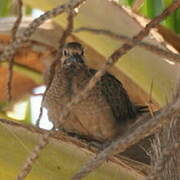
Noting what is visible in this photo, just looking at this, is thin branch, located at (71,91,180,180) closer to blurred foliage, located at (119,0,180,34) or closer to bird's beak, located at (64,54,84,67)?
blurred foliage, located at (119,0,180,34)

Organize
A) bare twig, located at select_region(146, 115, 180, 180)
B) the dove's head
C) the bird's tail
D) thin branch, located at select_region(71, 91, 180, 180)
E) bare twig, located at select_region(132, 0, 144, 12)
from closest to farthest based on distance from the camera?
thin branch, located at select_region(71, 91, 180, 180) → bare twig, located at select_region(146, 115, 180, 180) → bare twig, located at select_region(132, 0, 144, 12) → the dove's head → the bird's tail

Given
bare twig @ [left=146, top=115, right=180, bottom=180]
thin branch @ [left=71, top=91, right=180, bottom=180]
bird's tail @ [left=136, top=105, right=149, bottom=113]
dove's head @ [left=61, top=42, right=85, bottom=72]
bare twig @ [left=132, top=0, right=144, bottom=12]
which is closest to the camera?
thin branch @ [left=71, top=91, right=180, bottom=180]

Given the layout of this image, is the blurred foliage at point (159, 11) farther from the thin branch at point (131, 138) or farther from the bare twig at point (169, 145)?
the thin branch at point (131, 138)

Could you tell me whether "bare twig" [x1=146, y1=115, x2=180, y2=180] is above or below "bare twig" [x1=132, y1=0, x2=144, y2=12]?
below

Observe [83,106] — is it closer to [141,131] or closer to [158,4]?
[158,4]

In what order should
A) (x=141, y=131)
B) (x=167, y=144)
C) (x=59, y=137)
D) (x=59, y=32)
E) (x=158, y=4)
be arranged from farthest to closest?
1. (x=59, y=32)
2. (x=158, y=4)
3. (x=59, y=137)
4. (x=167, y=144)
5. (x=141, y=131)

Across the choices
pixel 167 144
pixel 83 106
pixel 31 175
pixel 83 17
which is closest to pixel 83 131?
pixel 83 106

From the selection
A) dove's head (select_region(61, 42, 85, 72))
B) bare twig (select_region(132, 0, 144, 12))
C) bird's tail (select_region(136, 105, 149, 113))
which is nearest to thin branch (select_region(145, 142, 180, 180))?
bare twig (select_region(132, 0, 144, 12))
